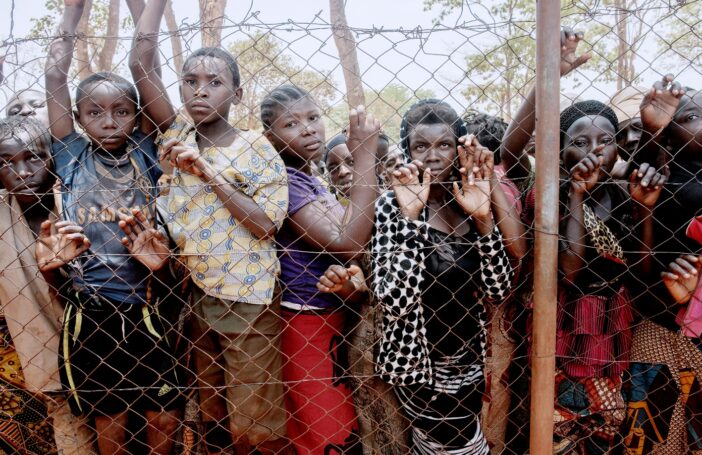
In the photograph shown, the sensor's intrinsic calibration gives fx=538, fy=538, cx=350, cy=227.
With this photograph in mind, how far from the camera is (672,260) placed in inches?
84.1

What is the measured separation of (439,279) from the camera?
2100 mm

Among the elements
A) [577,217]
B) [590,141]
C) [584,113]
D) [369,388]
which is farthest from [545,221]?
[369,388]

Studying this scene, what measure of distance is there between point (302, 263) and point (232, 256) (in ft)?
0.95

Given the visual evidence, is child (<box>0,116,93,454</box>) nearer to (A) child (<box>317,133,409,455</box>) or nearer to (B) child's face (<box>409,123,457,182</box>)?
(A) child (<box>317,133,409,455</box>)

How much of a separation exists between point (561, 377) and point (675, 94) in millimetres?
1201

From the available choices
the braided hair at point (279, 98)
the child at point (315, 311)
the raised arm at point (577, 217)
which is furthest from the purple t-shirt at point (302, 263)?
the raised arm at point (577, 217)

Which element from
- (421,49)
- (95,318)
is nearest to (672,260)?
(421,49)

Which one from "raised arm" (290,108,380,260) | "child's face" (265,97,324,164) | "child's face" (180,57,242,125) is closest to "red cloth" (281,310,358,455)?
"raised arm" (290,108,380,260)

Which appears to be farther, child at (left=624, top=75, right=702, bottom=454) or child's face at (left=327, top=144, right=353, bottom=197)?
child's face at (left=327, top=144, right=353, bottom=197)

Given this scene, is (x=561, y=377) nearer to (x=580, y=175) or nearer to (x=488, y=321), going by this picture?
(x=488, y=321)

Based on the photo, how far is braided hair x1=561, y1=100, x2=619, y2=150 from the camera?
2.31 meters

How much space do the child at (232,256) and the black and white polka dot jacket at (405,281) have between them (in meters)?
0.41

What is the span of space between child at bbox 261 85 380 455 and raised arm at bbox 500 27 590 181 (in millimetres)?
638

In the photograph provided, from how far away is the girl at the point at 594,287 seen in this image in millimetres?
2115
